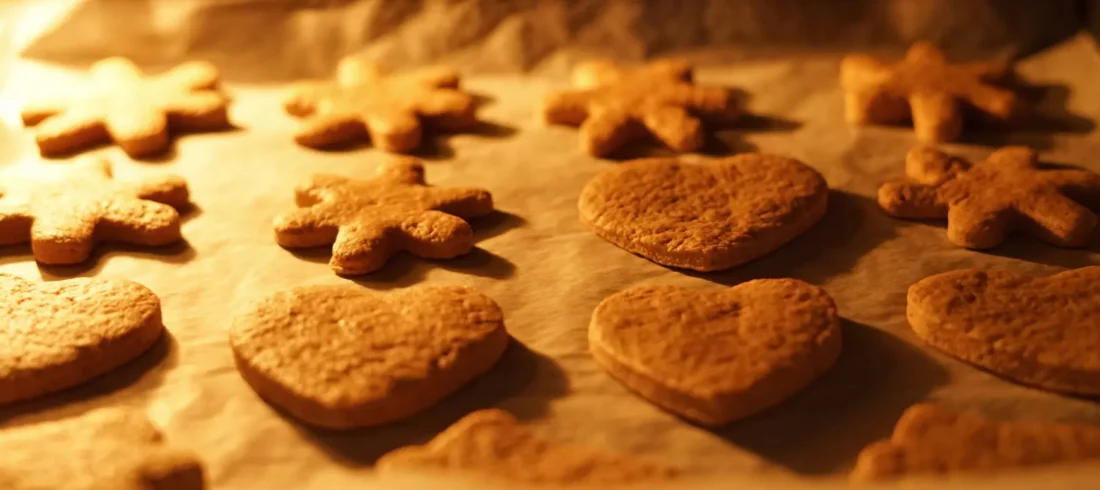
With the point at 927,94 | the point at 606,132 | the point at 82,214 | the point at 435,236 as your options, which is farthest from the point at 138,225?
the point at 927,94

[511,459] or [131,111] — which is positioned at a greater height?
[131,111]

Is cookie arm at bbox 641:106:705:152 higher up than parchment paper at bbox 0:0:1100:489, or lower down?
higher up

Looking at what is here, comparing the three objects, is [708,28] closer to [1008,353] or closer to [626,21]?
[626,21]

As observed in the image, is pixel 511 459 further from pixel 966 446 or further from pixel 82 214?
pixel 82 214

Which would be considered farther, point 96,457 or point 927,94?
point 927,94

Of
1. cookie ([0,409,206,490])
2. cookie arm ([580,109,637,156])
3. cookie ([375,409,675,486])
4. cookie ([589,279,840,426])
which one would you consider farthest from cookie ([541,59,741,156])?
cookie ([0,409,206,490])

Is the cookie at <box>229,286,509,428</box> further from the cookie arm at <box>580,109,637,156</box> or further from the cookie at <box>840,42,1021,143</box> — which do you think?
the cookie at <box>840,42,1021,143</box>

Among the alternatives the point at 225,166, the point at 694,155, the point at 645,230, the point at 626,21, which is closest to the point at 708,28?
the point at 626,21
